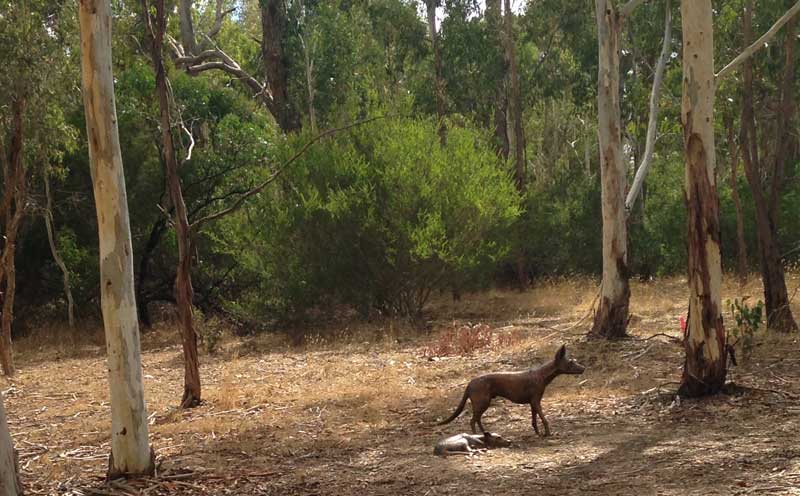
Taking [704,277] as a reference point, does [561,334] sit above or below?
below

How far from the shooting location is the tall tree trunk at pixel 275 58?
2595cm

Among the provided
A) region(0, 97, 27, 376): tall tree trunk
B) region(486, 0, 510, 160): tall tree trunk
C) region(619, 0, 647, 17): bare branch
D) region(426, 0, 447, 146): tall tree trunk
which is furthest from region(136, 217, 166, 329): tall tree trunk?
region(486, 0, 510, 160): tall tree trunk

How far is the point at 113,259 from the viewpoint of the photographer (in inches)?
297

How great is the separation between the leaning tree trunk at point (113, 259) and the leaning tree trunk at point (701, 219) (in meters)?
5.33

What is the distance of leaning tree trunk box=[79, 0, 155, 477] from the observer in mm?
7422

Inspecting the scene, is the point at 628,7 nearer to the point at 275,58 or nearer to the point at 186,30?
the point at 275,58

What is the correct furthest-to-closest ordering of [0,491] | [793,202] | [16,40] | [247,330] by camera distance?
[793,202] → [247,330] → [16,40] → [0,491]

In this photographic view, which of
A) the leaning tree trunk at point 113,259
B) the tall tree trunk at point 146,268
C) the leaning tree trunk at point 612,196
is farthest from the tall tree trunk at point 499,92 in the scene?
the leaning tree trunk at point 113,259

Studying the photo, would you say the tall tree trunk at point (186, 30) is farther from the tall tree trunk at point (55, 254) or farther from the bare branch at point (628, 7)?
the bare branch at point (628, 7)

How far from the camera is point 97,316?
21.3 m

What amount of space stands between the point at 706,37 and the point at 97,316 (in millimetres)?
15887

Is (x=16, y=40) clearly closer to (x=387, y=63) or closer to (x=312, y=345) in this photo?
(x=312, y=345)

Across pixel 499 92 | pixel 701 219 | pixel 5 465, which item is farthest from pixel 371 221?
pixel 499 92

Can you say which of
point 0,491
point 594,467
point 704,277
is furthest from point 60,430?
point 704,277
